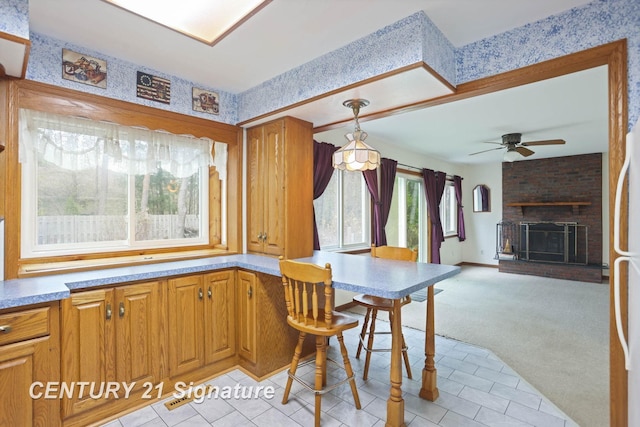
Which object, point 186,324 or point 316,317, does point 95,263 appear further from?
point 316,317

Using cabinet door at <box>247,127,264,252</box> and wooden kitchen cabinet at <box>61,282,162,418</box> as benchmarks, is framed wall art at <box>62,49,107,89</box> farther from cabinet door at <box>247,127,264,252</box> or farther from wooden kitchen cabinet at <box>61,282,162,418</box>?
wooden kitchen cabinet at <box>61,282,162,418</box>

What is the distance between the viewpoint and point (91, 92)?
2246mm

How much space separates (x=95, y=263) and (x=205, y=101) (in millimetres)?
1578

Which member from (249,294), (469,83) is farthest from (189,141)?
(469,83)

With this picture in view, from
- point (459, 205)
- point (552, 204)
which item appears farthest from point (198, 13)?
point (552, 204)

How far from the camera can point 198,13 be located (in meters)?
1.93

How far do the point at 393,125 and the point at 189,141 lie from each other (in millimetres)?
2562

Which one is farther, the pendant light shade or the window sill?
the pendant light shade

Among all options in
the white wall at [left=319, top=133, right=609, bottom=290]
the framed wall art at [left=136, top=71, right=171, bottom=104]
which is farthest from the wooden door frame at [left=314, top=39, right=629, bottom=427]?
the white wall at [left=319, top=133, right=609, bottom=290]

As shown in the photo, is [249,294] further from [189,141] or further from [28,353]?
[189,141]

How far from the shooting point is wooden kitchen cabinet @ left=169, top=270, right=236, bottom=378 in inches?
90.7

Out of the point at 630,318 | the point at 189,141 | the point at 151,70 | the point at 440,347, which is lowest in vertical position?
the point at 440,347

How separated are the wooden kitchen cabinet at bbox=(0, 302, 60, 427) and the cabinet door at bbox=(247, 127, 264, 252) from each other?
157 centimetres

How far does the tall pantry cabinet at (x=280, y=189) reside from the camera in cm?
A: 280
